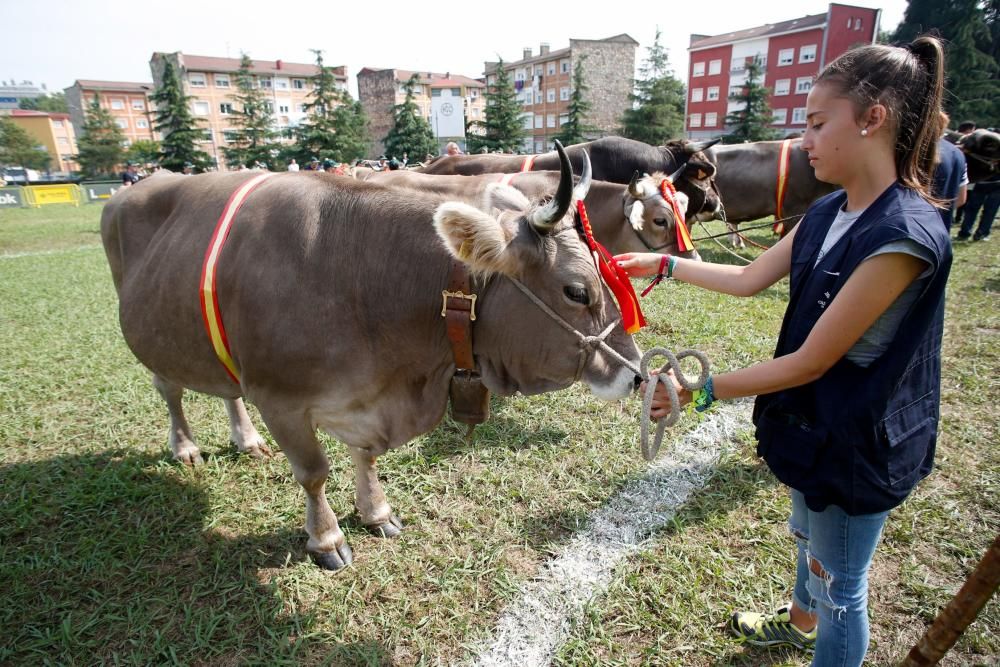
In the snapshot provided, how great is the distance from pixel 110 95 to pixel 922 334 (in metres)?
99.0

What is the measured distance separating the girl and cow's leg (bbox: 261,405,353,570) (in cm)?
181

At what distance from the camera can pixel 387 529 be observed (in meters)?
3.25

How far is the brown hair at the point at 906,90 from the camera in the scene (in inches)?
60.1

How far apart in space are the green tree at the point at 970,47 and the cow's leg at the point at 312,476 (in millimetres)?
41997

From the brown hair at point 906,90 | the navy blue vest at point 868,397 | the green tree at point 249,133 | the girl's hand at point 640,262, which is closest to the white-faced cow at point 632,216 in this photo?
the girl's hand at point 640,262

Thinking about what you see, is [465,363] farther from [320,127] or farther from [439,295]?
[320,127]

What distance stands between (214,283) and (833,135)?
2743 mm

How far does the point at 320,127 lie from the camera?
45812 mm

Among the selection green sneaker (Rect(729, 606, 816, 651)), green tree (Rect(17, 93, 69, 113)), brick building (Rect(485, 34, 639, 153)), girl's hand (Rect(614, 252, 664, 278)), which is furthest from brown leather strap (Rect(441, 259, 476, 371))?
green tree (Rect(17, 93, 69, 113))

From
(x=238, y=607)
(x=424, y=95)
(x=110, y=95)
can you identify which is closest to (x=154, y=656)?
(x=238, y=607)

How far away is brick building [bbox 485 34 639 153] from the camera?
2351 inches

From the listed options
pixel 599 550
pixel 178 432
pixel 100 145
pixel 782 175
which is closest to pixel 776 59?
pixel 782 175

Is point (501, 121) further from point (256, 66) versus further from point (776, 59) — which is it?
point (256, 66)

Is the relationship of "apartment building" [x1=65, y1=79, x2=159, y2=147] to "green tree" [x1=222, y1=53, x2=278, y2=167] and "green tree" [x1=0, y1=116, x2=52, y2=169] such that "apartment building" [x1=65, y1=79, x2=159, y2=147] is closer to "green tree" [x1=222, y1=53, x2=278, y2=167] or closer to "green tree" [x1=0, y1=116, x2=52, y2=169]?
"green tree" [x1=0, y1=116, x2=52, y2=169]
